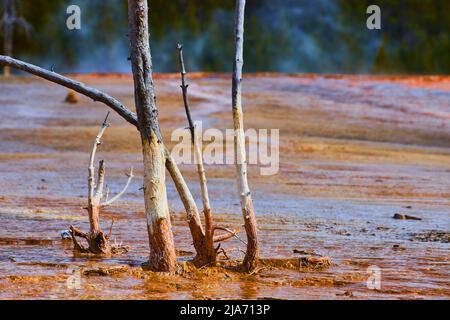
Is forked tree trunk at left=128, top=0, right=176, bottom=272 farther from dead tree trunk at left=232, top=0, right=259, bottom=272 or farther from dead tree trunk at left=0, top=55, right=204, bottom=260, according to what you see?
dead tree trunk at left=232, top=0, right=259, bottom=272

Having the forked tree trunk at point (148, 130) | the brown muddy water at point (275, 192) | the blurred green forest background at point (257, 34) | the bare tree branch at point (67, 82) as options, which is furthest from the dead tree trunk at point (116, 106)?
the blurred green forest background at point (257, 34)

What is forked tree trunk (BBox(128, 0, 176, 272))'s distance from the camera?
23.2 ft

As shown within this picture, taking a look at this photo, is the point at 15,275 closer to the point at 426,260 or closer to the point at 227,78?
the point at 426,260

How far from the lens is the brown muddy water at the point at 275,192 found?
7.34 meters

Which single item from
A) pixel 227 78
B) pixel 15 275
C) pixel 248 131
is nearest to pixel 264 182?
pixel 248 131

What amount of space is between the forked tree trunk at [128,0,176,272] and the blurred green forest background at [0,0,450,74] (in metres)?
24.5

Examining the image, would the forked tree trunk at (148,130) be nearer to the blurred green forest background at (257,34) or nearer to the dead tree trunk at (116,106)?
the dead tree trunk at (116,106)

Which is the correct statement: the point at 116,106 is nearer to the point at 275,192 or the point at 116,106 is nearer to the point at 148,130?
the point at 148,130

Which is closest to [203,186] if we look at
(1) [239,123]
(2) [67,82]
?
(1) [239,123]

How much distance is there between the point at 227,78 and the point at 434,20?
22.1 ft

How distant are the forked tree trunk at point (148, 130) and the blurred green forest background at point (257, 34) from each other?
24.5 m

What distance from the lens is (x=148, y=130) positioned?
716 cm

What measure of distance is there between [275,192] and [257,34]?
62.3 ft

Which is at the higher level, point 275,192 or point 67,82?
point 67,82
